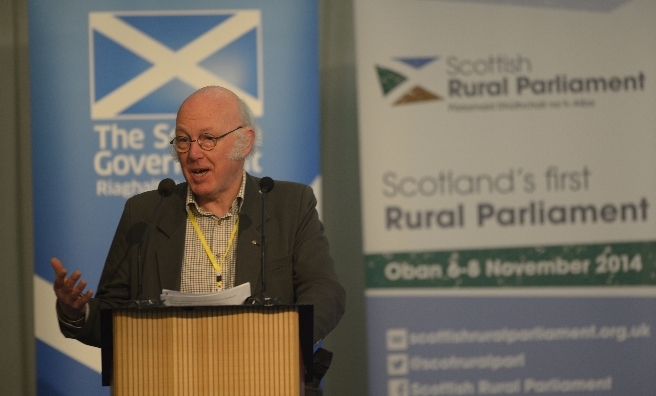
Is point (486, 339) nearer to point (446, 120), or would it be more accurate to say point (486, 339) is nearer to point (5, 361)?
point (446, 120)

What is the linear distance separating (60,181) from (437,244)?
2127mm

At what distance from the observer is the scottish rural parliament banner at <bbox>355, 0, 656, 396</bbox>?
4.66 meters

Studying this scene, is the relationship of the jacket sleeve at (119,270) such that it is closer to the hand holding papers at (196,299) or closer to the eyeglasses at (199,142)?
the eyeglasses at (199,142)

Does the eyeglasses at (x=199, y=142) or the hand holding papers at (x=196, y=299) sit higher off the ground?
the eyeglasses at (x=199, y=142)

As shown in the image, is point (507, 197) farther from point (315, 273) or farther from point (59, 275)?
point (59, 275)

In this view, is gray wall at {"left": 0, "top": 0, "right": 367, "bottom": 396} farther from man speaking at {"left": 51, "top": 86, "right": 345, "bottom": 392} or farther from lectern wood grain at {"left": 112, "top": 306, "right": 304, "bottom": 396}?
lectern wood grain at {"left": 112, "top": 306, "right": 304, "bottom": 396}

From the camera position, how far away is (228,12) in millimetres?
4676

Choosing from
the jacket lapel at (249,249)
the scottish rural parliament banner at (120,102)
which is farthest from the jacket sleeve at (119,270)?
the scottish rural parliament banner at (120,102)

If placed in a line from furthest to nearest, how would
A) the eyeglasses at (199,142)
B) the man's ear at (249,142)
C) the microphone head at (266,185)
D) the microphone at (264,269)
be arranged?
the man's ear at (249,142)
the eyeglasses at (199,142)
the microphone head at (266,185)
the microphone at (264,269)

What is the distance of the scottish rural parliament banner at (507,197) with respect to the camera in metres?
4.66

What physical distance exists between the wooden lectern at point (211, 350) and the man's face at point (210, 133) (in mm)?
678

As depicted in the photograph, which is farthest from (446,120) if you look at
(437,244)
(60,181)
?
(60,181)

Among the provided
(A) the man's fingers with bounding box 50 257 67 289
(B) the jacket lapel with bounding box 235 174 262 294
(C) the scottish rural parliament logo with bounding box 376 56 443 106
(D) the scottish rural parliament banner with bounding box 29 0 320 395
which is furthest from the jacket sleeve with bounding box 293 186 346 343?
(C) the scottish rural parliament logo with bounding box 376 56 443 106

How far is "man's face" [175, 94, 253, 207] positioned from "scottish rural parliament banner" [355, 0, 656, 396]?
189cm
